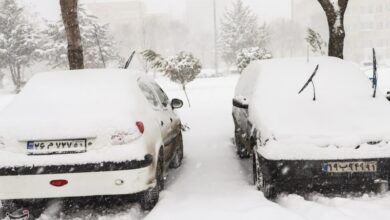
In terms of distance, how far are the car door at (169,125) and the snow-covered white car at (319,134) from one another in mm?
1059

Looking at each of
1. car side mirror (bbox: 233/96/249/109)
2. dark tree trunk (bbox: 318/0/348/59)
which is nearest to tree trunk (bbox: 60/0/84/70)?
car side mirror (bbox: 233/96/249/109)

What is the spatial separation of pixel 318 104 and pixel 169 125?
6.91 ft

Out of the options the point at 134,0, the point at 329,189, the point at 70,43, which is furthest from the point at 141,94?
the point at 134,0

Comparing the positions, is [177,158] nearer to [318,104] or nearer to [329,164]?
[318,104]

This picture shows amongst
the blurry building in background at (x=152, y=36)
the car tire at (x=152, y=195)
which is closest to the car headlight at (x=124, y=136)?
the car tire at (x=152, y=195)

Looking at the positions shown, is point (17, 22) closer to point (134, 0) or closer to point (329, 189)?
point (329, 189)

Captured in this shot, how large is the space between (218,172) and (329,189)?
1.85m

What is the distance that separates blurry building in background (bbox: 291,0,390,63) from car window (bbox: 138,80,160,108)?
85239 mm

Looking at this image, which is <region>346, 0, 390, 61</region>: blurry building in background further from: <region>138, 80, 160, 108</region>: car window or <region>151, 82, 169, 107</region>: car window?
<region>138, 80, 160, 108</region>: car window

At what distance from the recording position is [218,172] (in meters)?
6.99

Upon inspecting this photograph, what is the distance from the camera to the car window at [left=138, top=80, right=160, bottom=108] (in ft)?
19.7

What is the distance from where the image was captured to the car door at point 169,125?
20.7 feet

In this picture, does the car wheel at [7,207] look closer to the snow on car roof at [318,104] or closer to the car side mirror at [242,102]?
the snow on car roof at [318,104]

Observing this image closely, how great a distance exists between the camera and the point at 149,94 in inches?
243
